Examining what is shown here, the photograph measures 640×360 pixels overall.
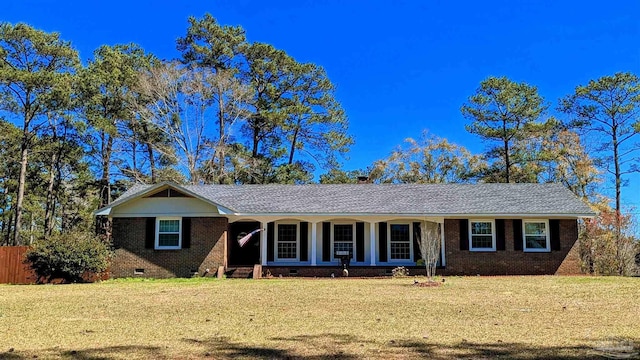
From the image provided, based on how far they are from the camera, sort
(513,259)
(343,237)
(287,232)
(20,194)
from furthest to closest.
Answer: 1. (20,194)
2. (287,232)
3. (343,237)
4. (513,259)

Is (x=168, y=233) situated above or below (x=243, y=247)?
above

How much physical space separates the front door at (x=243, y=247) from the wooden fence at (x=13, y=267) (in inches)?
306

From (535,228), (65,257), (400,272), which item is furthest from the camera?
(535,228)

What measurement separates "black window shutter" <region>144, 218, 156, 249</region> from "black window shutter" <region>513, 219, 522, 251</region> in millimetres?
14354

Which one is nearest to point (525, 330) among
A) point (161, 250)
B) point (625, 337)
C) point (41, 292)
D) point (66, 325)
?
point (625, 337)

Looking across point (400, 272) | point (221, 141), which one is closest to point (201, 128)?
point (221, 141)

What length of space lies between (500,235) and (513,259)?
104 cm

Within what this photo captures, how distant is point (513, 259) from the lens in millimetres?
21000

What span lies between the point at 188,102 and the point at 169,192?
48.4 ft

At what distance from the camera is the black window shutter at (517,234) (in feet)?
69.2

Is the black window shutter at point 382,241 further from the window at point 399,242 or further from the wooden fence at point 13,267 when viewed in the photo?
the wooden fence at point 13,267

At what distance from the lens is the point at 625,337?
698 centimetres

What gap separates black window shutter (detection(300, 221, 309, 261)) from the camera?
2281 cm

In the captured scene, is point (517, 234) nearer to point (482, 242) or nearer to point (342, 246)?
point (482, 242)
